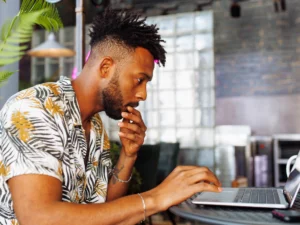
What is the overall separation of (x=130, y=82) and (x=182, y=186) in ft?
1.55

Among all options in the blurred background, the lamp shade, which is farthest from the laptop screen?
the lamp shade

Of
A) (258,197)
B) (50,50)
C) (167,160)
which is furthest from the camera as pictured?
(50,50)

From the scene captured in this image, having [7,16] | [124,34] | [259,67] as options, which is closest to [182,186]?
[124,34]

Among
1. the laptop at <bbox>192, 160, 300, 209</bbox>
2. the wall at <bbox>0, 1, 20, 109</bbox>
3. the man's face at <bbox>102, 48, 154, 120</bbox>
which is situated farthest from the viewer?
the wall at <bbox>0, 1, 20, 109</bbox>

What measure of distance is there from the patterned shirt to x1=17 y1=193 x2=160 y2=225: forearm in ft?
0.33

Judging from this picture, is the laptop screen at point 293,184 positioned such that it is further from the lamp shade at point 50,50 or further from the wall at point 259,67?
the wall at point 259,67

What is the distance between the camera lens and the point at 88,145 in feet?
4.89

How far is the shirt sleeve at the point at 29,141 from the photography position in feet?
3.51

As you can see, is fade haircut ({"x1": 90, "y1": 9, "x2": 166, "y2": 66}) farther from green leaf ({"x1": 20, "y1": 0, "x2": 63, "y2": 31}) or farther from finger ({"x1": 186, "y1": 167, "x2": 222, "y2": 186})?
finger ({"x1": 186, "y1": 167, "x2": 222, "y2": 186})

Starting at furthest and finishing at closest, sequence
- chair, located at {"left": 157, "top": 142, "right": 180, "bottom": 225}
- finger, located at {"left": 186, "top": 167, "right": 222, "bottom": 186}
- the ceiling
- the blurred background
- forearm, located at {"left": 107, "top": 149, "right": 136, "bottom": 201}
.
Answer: the ceiling → the blurred background → chair, located at {"left": 157, "top": 142, "right": 180, "bottom": 225} → forearm, located at {"left": 107, "top": 149, "right": 136, "bottom": 201} → finger, located at {"left": 186, "top": 167, "right": 222, "bottom": 186}

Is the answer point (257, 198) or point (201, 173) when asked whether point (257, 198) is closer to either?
point (257, 198)

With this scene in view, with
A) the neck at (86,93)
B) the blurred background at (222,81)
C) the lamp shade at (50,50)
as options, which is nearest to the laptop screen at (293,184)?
the neck at (86,93)

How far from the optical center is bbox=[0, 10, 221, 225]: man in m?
1.04

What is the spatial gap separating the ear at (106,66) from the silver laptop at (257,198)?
1.78ft
